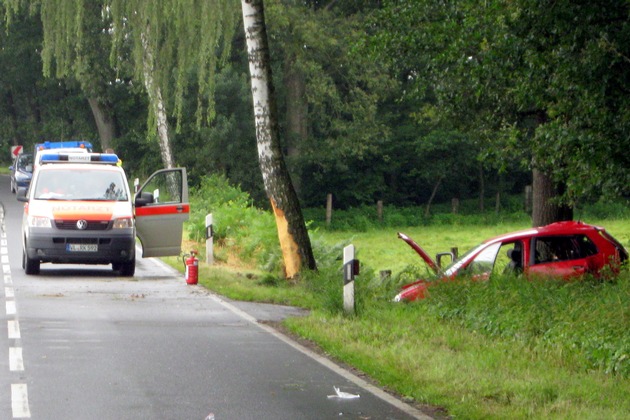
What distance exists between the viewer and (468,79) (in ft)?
62.4

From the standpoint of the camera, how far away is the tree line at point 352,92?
Answer: 541 inches

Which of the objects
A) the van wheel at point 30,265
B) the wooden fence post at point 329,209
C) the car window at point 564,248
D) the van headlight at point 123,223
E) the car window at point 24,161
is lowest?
the wooden fence post at point 329,209

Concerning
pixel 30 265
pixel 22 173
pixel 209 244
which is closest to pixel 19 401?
pixel 30 265

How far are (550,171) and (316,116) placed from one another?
36.6 m

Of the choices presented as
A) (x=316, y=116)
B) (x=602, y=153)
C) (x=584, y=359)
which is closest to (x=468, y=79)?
(x=602, y=153)

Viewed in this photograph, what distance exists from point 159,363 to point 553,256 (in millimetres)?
7020

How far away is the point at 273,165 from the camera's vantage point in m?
19.8

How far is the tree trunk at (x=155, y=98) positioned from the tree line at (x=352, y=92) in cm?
5

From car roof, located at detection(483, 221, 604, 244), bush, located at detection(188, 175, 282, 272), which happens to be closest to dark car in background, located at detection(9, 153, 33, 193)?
bush, located at detection(188, 175, 282, 272)

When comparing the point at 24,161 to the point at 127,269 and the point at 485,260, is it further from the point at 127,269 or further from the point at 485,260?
the point at 485,260

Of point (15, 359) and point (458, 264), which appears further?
point (458, 264)

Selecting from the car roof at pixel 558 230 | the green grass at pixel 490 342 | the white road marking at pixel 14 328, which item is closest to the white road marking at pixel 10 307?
the white road marking at pixel 14 328

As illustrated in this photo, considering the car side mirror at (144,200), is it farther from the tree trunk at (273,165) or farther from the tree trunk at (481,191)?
the tree trunk at (481,191)

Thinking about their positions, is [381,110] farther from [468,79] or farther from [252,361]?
[252,361]
